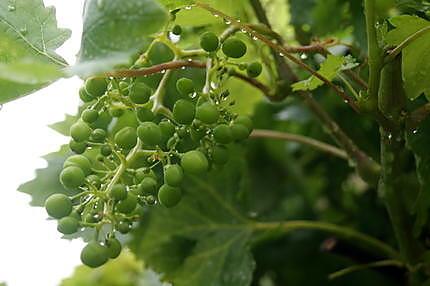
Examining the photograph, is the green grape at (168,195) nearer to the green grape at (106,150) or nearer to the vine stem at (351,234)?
the green grape at (106,150)

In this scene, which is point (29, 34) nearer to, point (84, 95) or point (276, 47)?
point (84, 95)

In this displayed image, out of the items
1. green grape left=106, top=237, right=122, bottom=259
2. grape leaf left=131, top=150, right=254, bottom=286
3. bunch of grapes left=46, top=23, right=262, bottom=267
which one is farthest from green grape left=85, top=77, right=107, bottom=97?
grape leaf left=131, top=150, right=254, bottom=286

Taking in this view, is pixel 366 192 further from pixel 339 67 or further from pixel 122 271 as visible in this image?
pixel 339 67

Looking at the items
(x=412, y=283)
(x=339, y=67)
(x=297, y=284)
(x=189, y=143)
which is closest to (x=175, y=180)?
(x=189, y=143)

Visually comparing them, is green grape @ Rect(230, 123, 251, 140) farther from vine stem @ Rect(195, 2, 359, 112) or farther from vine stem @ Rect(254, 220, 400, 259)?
vine stem @ Rect(254, 220, 400, 259)

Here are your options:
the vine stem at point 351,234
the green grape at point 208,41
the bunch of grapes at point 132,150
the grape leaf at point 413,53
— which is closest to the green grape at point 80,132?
the bunch of grapes at point 132,150
